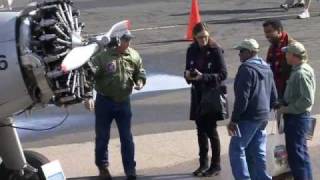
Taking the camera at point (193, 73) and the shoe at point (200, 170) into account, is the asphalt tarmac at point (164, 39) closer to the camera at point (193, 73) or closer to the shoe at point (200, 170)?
the camera at point (193, 73)

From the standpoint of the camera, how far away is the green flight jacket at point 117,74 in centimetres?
816

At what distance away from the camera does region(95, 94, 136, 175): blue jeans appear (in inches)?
329

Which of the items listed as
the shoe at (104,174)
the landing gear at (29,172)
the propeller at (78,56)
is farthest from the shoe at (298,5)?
the propeller at (78,56)

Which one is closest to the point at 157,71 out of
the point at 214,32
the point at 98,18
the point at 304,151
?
the point at 214,32

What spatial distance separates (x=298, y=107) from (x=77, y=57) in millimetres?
2971

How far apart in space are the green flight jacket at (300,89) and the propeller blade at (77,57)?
2.69m

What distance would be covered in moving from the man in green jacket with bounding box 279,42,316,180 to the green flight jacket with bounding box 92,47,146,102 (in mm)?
1573

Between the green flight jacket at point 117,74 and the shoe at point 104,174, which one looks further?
the shoe at point 104,174

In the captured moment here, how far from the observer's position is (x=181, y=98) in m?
12.5

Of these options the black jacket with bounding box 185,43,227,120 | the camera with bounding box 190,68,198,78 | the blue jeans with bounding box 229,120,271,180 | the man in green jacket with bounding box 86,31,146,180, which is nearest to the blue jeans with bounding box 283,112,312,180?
the blue jeans with bounding box 229,120,271,180

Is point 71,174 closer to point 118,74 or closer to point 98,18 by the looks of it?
point 118,74

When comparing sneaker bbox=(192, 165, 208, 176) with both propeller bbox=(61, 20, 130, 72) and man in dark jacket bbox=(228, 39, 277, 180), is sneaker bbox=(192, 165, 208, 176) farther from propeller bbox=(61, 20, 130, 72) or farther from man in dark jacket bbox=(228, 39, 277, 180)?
propeller bbox=(61, 20, 130, 72)

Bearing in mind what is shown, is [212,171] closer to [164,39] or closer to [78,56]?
[78,56]

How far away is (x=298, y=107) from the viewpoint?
301 inches
